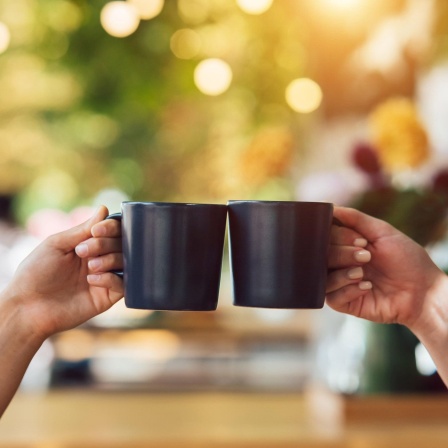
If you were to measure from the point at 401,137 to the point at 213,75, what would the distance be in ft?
4.17

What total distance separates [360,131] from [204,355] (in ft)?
4.32

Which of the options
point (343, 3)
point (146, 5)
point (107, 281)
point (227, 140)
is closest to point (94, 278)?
point (107, 281)

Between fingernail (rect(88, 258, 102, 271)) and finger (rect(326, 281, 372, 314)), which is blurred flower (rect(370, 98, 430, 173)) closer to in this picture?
finger (rect(326, 281, 372, 314))

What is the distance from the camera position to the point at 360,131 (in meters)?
2.84

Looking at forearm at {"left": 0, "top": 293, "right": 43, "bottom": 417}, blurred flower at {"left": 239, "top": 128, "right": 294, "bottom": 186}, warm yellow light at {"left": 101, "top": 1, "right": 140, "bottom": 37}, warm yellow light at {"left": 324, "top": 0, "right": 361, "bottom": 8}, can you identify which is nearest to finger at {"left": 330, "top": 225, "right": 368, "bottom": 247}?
forearm at {"left": 0, "top": 293, "right": 43, "bottom": 417}

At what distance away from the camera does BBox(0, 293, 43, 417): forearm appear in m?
0.97

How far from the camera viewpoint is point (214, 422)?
5.05ft

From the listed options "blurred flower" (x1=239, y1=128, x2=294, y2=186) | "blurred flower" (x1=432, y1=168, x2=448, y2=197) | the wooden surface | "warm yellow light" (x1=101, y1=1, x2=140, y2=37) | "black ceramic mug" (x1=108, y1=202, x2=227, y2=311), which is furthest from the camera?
"warm yellow light" (x1=101, y1=1, x2=140, y2=37)

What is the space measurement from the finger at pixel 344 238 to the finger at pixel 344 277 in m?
0.03

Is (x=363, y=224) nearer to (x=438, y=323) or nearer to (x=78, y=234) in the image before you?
(x=438, y=323)

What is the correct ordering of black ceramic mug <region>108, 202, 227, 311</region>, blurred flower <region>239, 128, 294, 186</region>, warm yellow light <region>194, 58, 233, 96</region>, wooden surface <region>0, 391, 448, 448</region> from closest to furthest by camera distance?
black ceramic mug <region>108, 202, 227, 311</region>
wooden surface <region>0, 391, 448, 448</region>
blurred flower <region>239, 128, 294, 186</region>
warm yellow light <region>194, 58, 233, 96</region>

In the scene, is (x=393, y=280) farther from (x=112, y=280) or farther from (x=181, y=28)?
(x=181, y=28)

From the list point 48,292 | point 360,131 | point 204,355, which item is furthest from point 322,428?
point 204,355

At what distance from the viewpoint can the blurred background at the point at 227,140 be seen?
1573 millimetres
